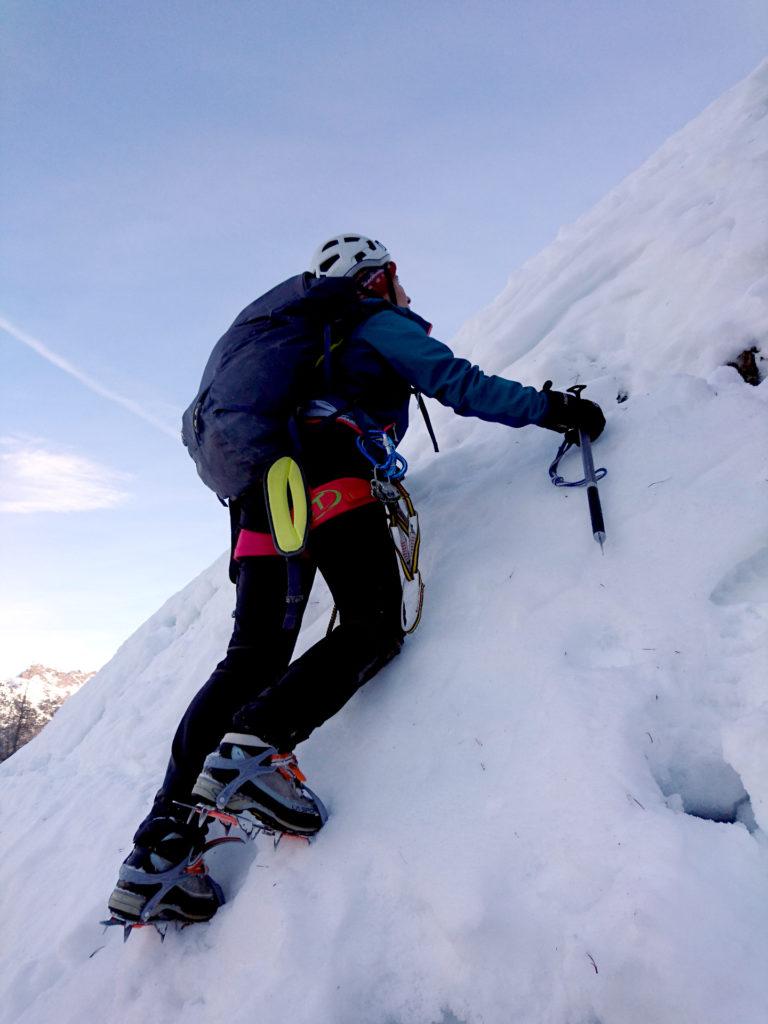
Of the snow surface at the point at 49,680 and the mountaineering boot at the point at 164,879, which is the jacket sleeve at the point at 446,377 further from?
the snow surface at the point at 49,680

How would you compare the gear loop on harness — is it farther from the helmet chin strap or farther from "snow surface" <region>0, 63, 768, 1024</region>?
the helmet chin strap

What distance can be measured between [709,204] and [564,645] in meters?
4.51

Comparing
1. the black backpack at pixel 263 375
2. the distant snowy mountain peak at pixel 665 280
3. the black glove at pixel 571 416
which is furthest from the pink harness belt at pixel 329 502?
the distant snowy mountain peak at pixel 665 280

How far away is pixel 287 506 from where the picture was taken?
9.30 feet

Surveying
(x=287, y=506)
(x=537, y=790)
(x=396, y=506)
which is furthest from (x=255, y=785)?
(x=396, y=506)

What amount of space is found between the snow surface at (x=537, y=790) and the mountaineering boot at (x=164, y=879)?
0.46 feet

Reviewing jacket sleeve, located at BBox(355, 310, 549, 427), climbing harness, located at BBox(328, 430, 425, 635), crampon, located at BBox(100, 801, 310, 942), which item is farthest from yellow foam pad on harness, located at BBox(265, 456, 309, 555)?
crampon, located at BBox(100, 801, 310, 942)

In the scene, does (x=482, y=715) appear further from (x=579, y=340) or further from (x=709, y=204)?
(x=709, y=204)

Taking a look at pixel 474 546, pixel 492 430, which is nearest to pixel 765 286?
pixel 492 430

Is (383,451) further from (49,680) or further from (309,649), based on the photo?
(49,680)

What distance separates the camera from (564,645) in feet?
8.44

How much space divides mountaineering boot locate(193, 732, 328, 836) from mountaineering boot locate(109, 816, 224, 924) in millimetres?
269

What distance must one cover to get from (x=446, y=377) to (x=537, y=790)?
186 cm

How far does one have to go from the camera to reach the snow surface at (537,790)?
5.67 feet
